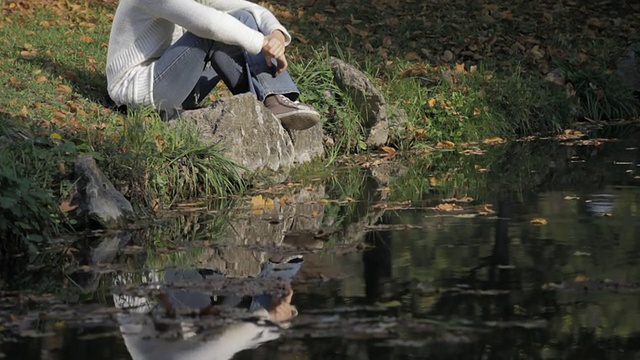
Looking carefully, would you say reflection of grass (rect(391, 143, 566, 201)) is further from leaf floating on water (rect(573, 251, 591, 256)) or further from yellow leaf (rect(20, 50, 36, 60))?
yellow leaf (rect(20, 50, 36, 60))

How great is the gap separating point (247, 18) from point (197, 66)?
489 millimetres

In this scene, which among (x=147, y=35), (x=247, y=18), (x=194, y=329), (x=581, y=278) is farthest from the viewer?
(x=147, y=35)

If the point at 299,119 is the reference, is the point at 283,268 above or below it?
below

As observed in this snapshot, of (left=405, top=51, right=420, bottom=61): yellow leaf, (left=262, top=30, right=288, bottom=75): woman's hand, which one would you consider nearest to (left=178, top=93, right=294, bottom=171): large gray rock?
(left=262, top=30, right=288, bottom=75): woman's hand

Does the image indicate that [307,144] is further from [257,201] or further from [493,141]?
[493,141]

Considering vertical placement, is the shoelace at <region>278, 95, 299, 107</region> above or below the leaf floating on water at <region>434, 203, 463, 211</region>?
above

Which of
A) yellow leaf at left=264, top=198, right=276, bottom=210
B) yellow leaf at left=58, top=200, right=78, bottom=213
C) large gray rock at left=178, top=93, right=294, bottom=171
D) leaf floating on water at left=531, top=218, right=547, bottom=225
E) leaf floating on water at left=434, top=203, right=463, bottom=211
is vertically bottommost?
leaf floating on water at left=531, top=218, right=547, bottom=225

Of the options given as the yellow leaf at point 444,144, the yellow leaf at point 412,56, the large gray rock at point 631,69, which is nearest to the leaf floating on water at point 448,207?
the yellow leaf at point 444,144

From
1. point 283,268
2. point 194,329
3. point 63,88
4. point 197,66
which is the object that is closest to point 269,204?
point 197,66

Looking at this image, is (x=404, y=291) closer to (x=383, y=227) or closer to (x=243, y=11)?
(x=383, y=227)

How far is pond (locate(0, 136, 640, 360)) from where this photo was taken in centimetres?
472

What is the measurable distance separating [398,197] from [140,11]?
7.48 feet

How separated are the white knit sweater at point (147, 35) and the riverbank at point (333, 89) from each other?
231 mm

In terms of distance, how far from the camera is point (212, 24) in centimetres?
840
